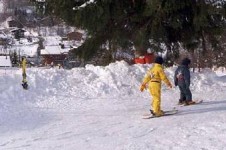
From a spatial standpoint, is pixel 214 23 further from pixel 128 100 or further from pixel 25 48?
pixel 25 48

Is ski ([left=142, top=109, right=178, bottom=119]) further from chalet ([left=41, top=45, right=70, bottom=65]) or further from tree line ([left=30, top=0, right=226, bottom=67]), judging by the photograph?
chalet ([left=41, top=45, right=70, bottom=65])

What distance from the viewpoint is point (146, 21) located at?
19406 mm

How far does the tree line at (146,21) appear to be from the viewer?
18.4 meters

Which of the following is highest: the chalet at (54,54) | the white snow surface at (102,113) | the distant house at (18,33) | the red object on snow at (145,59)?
the distant house at (18,33)

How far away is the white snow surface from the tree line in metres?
1.75

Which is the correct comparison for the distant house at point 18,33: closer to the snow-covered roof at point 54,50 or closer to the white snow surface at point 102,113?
the snow-covered roof at point 54,50

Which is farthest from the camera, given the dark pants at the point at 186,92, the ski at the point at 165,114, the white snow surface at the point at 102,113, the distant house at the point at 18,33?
the distant house at the point at 18,33

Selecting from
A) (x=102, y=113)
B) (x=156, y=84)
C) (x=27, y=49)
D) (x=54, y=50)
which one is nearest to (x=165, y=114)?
(x=156, y=84)

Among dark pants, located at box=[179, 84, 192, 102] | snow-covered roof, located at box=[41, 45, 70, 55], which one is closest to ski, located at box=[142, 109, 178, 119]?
dark pants, located at box=[179, 84, 192, 102]

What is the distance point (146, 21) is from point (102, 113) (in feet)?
22.9

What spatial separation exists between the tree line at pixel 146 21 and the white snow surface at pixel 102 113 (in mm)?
1746

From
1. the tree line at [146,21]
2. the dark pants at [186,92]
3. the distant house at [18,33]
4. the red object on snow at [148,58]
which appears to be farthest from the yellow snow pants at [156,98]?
the distant house at [18,33]

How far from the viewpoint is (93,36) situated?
21281mm

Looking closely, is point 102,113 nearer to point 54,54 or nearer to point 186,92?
point 186,92
